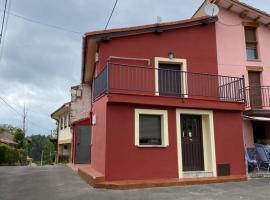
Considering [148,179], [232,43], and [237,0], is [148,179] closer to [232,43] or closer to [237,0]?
[232,43]

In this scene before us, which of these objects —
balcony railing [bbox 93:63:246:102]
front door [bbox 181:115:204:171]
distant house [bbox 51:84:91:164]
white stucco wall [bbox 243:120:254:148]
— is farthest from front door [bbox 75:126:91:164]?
white stucco wall [bbox 243:120:254:148]

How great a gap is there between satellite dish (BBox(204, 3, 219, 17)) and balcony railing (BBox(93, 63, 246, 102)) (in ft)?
10.9

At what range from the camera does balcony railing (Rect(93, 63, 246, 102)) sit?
35.7 ft

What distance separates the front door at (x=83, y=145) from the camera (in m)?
17.5

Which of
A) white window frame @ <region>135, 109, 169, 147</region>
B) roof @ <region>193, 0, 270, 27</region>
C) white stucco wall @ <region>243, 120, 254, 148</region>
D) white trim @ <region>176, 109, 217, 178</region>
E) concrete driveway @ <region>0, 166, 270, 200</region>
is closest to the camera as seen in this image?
concrete driveway @ <region>0, 166, 270, 200</region>

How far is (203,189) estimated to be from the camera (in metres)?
8.59

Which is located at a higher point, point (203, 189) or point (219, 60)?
point (219, 60)

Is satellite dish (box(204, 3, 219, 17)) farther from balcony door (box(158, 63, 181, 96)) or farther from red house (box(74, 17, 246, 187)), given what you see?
balcony door (box(158, 63, 181, 96))

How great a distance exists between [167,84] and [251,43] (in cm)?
633

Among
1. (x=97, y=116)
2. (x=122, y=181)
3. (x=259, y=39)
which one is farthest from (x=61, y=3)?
(x=259, y=39)

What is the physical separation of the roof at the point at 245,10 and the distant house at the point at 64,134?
14646mm

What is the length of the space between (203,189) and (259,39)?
9.99 meters

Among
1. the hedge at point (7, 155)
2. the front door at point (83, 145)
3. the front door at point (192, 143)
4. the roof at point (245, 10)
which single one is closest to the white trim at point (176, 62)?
the front door at point (192, 143)

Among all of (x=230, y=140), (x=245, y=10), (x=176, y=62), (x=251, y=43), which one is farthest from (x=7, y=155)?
(x=245, y=10)
